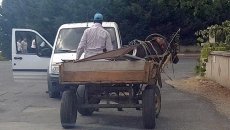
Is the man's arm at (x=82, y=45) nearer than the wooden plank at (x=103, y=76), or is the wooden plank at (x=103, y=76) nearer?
the wooden plank at (x=103, y=76)

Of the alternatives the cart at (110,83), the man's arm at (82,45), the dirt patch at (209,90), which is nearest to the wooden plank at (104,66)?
the cart at (110,83)

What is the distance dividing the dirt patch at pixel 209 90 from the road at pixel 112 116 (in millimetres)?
292

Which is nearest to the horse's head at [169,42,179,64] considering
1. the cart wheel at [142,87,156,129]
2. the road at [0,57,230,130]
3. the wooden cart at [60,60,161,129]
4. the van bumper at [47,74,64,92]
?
the road at [0,57,230,130]

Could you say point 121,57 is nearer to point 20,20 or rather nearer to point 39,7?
point 39,7

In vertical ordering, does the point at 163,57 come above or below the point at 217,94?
above

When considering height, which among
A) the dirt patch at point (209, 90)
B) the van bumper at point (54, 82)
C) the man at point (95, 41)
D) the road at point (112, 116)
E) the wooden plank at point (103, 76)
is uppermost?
the man at point (95, 41)

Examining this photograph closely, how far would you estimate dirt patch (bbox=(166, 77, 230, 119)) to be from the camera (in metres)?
→ 13.2

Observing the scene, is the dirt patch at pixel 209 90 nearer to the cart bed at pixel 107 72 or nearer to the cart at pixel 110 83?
the cart at pixel 110 83

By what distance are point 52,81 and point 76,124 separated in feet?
13.4

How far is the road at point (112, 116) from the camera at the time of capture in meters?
10.2

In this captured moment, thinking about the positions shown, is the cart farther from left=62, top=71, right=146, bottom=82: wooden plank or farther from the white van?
the white van

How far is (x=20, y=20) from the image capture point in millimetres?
44844

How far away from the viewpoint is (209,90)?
16.4 metres

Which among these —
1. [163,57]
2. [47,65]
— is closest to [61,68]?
[163,57]
